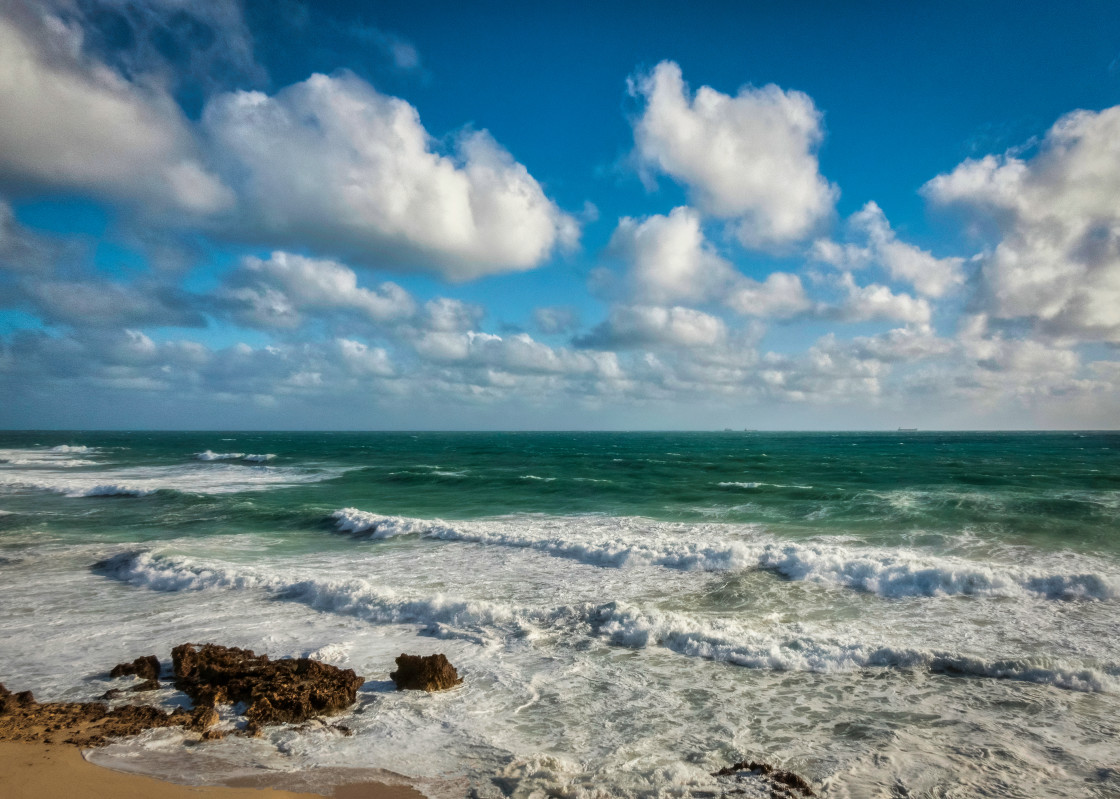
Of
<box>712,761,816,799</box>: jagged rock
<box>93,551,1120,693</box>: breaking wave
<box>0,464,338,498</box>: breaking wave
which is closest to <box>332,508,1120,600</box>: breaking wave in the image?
<box>93,551,1120,693</box>: breaking wave

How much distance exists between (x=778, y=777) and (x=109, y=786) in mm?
6827

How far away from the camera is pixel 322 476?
142 feet

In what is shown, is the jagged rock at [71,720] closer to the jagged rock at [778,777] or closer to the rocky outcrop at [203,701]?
the rocky outcrop at [203,701]

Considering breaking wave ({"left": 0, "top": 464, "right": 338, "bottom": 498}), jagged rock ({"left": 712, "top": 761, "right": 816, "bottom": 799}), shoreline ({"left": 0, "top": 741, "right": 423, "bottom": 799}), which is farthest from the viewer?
breaking wave ({"left": 0, "top": 464, "right": 338, "bottom": 498})

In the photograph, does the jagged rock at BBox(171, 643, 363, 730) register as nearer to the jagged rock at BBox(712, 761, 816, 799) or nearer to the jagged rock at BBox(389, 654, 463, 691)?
the jagged rock at BBox(389, 654, 463, 691)

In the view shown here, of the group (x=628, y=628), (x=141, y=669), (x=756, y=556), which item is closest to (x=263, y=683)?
(x=141, y=669)

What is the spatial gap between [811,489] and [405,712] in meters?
29.1

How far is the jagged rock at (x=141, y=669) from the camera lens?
8.12m

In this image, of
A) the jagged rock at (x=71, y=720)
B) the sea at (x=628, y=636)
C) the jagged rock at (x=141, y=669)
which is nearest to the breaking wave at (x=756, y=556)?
the sea at (x=628, y=636)

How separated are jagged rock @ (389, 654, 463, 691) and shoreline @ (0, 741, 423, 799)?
2096 millimetres

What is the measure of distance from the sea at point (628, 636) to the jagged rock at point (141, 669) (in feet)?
0.74

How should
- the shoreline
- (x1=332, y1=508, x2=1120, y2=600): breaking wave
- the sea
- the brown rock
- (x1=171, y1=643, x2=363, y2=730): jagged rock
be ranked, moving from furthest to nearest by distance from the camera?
(x1=332, y1=508, x2=1120, y2=600): breaking wave
(x1=171, y1=643, x2=363, y2=730): jagged rock
the brown rock
the sea
the shoreline

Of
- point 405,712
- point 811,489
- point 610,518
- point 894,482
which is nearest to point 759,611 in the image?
point 405,712

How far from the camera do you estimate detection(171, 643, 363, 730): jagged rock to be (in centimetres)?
707
